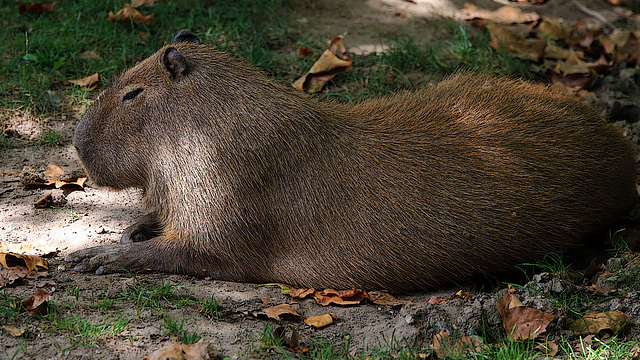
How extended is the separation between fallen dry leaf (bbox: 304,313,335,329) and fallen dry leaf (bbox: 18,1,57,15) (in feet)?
13.5

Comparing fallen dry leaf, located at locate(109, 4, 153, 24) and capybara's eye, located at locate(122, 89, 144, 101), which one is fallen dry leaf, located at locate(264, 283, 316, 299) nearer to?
capybara's eye, located at locate(122, 89, 144, 101)

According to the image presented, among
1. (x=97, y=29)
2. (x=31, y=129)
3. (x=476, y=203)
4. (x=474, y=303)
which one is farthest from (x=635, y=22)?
(x=31, y=129)

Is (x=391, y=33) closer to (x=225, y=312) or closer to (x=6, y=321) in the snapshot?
(x=225, y=312)

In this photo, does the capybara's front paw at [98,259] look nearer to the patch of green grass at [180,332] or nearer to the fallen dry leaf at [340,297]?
the patch of green grass at [180,332]

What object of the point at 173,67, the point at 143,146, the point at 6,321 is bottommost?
the point at 6,321

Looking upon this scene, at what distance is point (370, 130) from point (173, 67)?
3.83 feet

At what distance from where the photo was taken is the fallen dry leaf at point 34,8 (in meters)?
5.64

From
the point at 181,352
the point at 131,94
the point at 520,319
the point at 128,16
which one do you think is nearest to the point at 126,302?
the point at 181,352

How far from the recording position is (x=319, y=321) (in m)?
3.12

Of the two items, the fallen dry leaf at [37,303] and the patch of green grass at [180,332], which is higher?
the fallen dry leaf at [37,303]

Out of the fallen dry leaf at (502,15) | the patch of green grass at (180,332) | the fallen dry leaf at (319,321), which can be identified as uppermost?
the fallen dry leaf at (502,15)

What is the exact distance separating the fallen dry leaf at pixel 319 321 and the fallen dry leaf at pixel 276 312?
0.07m

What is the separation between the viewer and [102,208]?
13.6 feet

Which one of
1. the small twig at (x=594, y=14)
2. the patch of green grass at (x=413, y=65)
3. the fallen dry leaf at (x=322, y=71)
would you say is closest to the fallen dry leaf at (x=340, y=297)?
the patch of green grass at (x=413, y=65)
